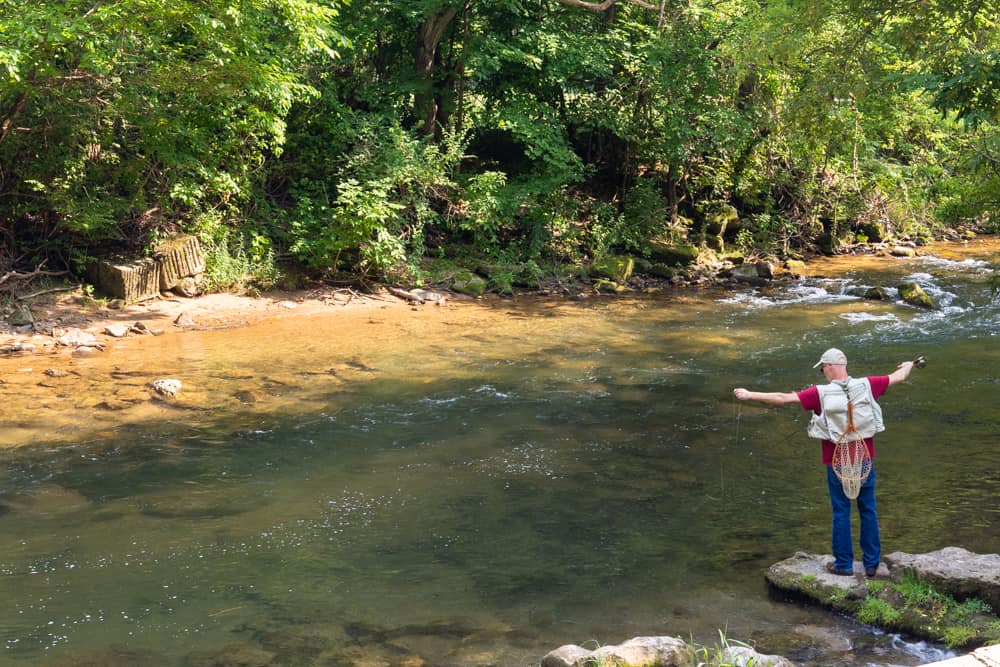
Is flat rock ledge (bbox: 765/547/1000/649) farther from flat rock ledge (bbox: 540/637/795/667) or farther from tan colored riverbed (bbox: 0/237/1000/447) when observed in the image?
tan colored riverbed (bbox: 0/237/1000/447)

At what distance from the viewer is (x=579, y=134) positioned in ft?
71.3

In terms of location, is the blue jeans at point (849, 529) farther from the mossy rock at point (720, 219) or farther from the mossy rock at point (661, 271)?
the mossy rock at point (720, 219)

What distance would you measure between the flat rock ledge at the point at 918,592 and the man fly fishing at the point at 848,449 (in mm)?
140

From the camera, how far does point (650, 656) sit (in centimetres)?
469

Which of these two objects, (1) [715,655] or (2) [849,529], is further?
(2) [849,529]

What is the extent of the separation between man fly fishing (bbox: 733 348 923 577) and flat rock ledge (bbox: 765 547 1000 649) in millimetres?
140

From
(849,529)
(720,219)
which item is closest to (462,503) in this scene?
(849,529)

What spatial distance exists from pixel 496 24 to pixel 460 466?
13.5 m

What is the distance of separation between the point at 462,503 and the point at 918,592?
140 inches

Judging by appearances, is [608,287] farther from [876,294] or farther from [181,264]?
[181,264]

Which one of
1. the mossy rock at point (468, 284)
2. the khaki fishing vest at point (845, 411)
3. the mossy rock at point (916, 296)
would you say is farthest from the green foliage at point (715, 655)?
the mossy rock at point (916, 296)

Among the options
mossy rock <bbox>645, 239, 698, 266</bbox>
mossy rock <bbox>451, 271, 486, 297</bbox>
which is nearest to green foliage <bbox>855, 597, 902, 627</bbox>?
mossy rock <bbox>451, 271, 486, 297</bbox>

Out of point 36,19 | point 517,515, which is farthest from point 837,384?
point 36,19

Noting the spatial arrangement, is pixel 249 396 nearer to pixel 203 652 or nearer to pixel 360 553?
pixel 360 553
